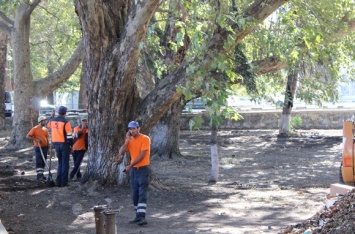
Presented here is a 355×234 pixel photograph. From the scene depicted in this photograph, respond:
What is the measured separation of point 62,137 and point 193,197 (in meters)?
3.31

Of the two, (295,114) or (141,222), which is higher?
(295,114)

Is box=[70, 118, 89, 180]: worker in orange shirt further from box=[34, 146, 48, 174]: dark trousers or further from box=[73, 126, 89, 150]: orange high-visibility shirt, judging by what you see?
box=[34, 146, 48, 174]: dark trousers

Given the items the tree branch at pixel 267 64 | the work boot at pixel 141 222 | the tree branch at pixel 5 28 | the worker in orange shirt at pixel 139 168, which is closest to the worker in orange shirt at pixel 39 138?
the worker in orange shirt at pixel 139 168

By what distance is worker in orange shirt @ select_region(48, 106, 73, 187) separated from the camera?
51.6 feet

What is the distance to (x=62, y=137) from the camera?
15734 mm

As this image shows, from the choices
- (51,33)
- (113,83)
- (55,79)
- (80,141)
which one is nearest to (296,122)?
(51,33)

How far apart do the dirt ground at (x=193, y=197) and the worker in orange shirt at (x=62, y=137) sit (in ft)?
1.62

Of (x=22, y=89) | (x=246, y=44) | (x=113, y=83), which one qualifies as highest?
(x=246, y=44)

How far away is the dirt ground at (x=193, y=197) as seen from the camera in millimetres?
11984

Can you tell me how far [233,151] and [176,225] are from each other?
50.3ft

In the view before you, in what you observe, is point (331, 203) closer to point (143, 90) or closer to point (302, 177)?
point (302, 177)

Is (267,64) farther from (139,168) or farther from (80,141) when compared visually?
(139,168)

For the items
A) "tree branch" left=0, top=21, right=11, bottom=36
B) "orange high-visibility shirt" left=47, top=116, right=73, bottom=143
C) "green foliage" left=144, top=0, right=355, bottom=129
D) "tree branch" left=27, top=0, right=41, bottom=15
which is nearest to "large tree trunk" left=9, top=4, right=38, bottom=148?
"tree branch" left=0, top=21, right=11, bottom=36

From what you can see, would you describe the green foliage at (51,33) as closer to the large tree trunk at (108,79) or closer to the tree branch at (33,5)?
the tree branch at (33,5)
